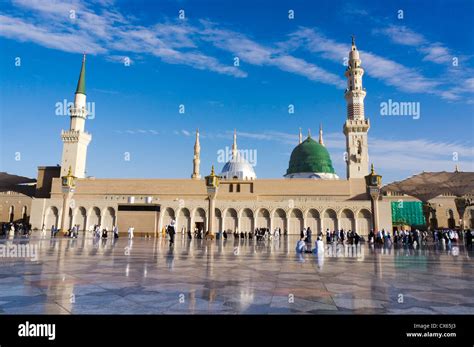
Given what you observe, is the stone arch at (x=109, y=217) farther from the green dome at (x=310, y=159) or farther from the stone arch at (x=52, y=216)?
the green dome at (x=310, y=159)

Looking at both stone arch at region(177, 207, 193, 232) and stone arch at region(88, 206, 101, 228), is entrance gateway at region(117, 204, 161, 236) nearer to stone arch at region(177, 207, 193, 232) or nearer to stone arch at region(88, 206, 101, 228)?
stone arch at region(177, 207, 193, 232)

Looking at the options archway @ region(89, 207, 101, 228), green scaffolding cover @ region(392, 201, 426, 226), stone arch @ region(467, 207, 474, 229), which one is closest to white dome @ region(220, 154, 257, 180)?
green scaffolding cover @ region(392, 201, 426, 226)

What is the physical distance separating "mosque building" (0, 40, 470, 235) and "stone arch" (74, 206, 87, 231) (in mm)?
117

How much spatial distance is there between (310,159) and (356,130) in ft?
47.9

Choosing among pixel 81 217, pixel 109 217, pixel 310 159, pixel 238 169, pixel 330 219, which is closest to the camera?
pixel 330 219

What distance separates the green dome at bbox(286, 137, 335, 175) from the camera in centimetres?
6300

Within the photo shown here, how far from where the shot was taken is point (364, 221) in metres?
42.9

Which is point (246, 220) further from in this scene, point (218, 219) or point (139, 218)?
point (139, 218)

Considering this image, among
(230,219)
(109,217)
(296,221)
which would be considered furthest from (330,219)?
(109,217)

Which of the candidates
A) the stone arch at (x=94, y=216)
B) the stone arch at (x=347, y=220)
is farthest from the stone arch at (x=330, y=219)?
the stone arch at (x=94, y=216)

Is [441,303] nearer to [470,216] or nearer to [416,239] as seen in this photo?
[416,239]

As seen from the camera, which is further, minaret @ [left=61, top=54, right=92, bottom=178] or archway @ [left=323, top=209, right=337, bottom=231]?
minaret @ [left=61, top=54, right=92, bottom=178]
